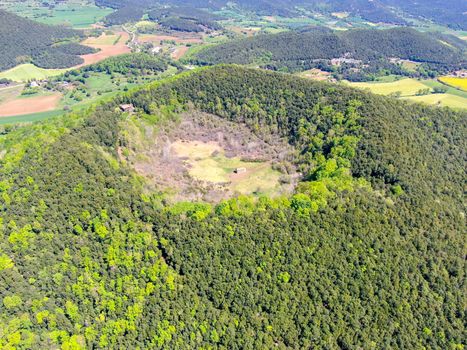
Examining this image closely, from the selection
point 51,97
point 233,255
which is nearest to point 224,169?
point 233,255

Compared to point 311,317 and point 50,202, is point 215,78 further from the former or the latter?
point 311,317

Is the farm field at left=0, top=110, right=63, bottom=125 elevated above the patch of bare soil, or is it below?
below

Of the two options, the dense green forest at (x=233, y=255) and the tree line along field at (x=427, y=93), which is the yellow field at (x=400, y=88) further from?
the dense green forest at (x=233, y=255)

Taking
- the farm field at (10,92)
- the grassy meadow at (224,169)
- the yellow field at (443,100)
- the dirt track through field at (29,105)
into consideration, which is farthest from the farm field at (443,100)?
the farm field at (10,92)

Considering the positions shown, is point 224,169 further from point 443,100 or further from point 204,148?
point 443,100

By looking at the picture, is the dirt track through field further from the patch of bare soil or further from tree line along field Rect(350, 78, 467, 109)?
tree line along field Rect(350, 78, 467, 109)

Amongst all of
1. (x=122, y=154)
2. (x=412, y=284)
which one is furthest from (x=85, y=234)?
(x=412, y=284)

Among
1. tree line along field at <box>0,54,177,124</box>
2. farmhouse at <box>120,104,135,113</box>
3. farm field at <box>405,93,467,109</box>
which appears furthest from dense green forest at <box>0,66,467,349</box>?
tree line along field at <box>0,54,177,124</box>
